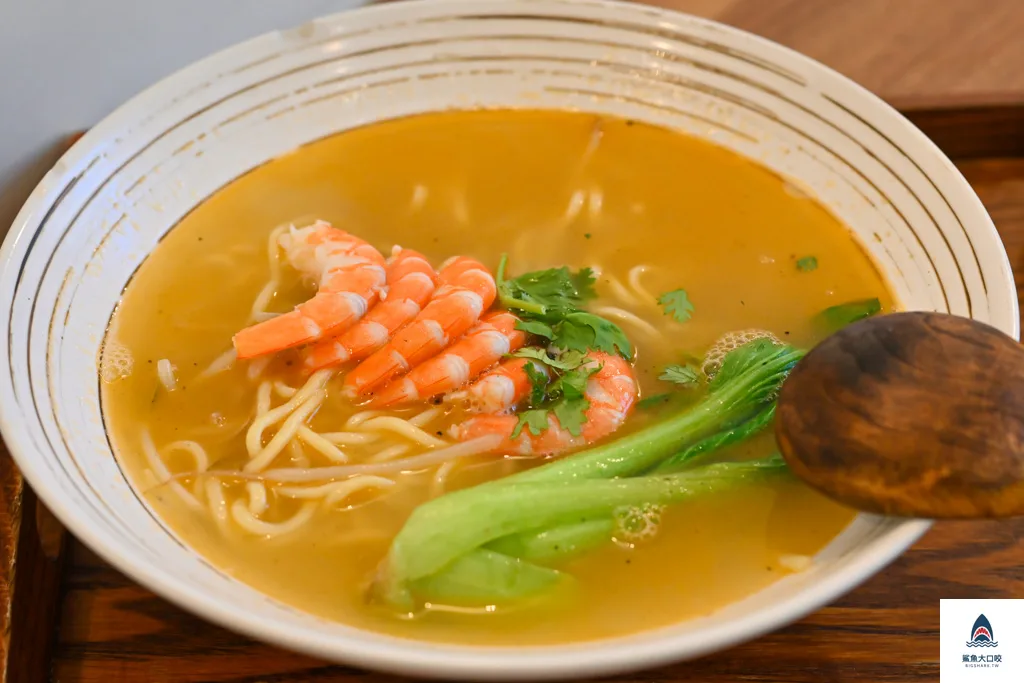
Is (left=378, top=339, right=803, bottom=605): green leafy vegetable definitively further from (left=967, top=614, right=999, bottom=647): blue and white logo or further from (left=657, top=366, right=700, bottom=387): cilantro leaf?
(left=967, top=614, right=999, bottom=647): blue and white logo

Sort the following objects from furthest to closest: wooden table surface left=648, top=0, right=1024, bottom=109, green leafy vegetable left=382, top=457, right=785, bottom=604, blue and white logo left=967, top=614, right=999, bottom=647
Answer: wooden table surface left=648, top=0, right=1024, bottom=109, blue and white logo left=967, top=614, right=999, bottom=647, green leafy vegetable left=382, top=457, right=785, bottom=604

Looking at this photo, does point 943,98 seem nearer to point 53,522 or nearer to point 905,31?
point 905,31

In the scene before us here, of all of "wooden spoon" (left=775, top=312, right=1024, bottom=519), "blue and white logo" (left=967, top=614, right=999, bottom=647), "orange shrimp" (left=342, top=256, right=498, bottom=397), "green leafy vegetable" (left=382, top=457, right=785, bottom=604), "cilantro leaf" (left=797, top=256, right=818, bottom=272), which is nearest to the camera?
"wooden spoon" (left=775, top=312, right=1024, bottom=519)

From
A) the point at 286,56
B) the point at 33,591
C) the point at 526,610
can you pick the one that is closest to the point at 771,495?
the point at 526,610

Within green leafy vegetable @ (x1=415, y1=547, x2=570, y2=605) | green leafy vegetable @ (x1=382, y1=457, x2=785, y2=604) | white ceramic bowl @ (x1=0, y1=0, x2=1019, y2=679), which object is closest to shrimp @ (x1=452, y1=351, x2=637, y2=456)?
green leafy vegetable @ (x1=382, y1=457, x2=785, y2=604)

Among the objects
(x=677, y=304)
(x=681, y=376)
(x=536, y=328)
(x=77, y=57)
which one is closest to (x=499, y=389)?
(x=536, y=328)
